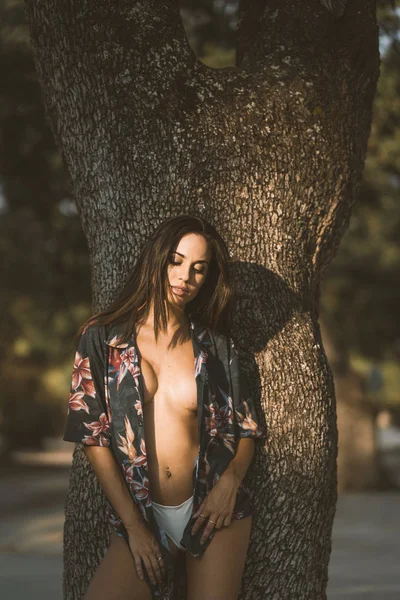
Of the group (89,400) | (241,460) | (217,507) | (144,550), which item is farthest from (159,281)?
(144,550)

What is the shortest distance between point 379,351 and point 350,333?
1165mm

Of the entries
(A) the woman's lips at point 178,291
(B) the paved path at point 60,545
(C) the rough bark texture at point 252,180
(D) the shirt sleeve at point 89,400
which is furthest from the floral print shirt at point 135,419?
(B) the paved path at point 60,545

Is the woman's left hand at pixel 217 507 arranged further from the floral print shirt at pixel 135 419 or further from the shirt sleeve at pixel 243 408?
the shirt sleeve at pixel 243 408

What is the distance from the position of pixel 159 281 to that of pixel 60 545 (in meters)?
8.32

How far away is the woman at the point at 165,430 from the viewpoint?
382 cm

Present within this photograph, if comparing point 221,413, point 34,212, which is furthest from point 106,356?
point 34,212

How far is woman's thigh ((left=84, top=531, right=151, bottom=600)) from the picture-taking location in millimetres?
3816

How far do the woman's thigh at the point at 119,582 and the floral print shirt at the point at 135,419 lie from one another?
51 millimetres

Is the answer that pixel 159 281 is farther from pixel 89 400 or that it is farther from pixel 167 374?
pixel 89 400

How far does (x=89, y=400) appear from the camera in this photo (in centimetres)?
385

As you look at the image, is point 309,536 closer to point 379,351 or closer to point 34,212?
point 34,212

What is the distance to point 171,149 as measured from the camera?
465 centimetres

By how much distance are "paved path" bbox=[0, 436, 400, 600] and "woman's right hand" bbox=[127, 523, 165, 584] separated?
15.7ft

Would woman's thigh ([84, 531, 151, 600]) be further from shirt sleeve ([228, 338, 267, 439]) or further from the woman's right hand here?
shirt sleeve ([228, 338, 267, 439])
